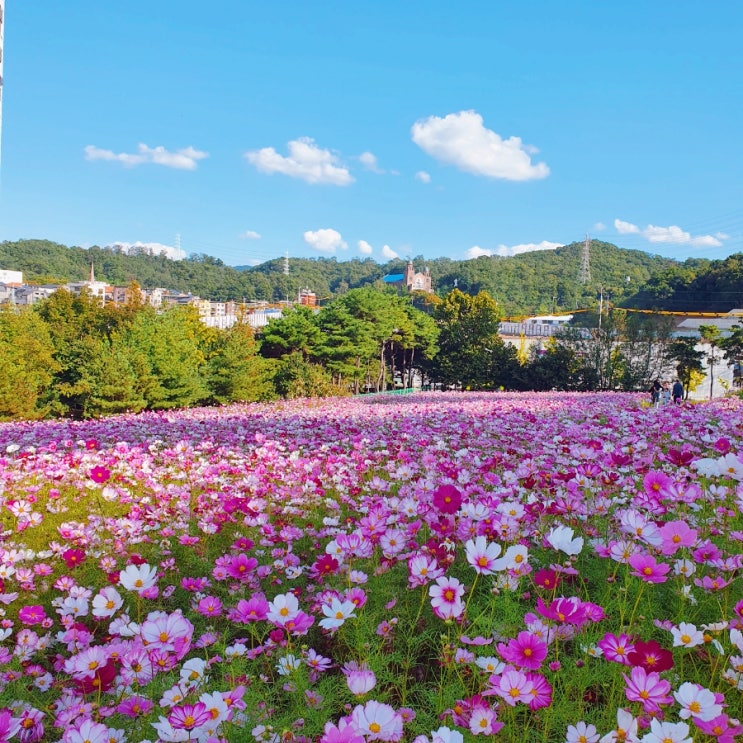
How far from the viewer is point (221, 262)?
129 metres

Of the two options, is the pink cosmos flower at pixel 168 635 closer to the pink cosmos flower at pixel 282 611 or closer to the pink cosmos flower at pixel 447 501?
the pink cosmos flower at pixel 282 611

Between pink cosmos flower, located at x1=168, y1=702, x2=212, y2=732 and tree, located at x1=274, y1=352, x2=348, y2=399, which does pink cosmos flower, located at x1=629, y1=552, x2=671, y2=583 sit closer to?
pink cosmos flower, located at x1=168, y1=702, x2=212, y2=732

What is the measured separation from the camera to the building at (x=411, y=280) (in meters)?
119

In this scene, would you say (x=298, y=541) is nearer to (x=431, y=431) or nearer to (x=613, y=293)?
(x=431, y=431)

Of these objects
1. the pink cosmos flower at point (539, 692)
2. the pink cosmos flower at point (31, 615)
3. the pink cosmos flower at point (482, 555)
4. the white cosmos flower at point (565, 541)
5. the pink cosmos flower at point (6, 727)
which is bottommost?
the pink cosmos flower at point (31, 615)

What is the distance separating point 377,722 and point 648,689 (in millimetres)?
487

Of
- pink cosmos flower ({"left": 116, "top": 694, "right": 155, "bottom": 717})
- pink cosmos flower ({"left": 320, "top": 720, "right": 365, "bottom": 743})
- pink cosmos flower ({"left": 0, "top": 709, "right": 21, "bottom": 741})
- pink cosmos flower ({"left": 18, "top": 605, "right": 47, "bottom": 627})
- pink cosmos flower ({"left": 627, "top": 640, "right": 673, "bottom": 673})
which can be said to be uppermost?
pink cosmos flower ({"left": 627, "top": 640, "right": 673, "bottom": 673})

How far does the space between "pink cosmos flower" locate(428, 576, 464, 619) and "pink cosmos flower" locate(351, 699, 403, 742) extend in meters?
0.45

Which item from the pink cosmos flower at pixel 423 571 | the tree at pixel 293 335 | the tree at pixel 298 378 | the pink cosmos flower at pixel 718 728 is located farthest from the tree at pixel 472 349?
the pink cosmos flower at pixel 718 728

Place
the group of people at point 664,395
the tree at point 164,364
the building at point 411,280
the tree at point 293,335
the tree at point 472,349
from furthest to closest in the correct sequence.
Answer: the building at point 411,280 < the tree at point 472,349 < the tree at point 293,335 < the tree at point 164,364 < the group of people at point 664,395

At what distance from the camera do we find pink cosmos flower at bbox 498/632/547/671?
1142 millimetres

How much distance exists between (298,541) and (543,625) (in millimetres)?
1524

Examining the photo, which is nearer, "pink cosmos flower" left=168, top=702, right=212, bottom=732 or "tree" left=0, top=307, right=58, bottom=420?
"pink cosmos flower" left=168, top=702, right=212, bottom=732

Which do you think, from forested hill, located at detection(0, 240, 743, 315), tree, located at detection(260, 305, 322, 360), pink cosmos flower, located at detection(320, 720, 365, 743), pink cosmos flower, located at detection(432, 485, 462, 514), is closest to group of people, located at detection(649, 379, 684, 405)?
pink cosmos flower, located at detection(432, 485, 462, 514)
